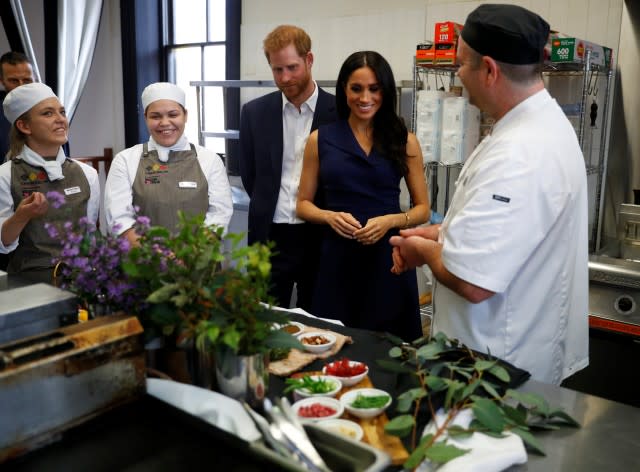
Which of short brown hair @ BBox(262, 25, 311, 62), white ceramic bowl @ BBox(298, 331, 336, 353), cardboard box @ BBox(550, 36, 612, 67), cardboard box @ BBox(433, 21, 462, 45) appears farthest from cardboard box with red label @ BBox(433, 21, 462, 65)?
white ceramic bowl @ BBox(298, 331, 336, 353)

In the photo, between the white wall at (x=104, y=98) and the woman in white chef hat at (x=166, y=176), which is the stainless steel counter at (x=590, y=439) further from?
the white wall at (x=104, y=98)

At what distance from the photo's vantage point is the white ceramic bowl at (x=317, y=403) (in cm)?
108

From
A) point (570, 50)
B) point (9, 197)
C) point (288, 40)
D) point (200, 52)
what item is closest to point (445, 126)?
point (570, 50)

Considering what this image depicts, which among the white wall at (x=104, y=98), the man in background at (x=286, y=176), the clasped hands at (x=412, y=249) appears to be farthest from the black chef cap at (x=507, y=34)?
the white wall at (x=104, y=98)

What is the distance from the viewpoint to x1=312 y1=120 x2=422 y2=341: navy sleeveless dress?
232 centimetres

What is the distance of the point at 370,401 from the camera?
113cm

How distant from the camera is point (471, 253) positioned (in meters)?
1.39

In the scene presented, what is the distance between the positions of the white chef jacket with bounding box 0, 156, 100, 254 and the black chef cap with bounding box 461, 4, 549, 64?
143 centimetres

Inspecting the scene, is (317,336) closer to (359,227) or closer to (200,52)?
(359,227)

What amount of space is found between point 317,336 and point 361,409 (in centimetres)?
36

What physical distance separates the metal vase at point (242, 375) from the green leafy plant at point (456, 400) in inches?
8.9

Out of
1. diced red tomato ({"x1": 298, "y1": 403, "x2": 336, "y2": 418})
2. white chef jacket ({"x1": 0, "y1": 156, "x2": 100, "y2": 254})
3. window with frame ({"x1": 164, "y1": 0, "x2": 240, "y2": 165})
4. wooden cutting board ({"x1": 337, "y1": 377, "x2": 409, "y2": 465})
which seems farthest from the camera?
window with frame ({"x1": 164, "y1": 0, "x2": 240, "y2": 165})

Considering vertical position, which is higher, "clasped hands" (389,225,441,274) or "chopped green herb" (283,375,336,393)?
"clasped hands" (389,225,441,274)

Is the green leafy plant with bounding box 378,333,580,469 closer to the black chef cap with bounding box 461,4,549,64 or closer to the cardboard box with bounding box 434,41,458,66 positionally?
the black chef cap with bounding box 461,4,549,64
